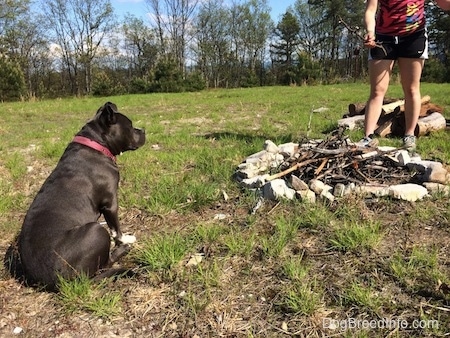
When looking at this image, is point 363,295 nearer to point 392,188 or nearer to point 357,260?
point 357,260

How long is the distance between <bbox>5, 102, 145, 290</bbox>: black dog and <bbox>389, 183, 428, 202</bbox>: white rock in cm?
218

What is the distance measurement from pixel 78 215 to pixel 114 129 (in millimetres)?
1030

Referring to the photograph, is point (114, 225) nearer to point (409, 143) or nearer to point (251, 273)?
point (251, 273)

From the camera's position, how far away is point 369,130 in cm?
432

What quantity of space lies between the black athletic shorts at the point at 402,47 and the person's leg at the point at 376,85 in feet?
0.25

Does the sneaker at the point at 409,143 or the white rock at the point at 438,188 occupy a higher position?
the sneaker at the point at 409,143

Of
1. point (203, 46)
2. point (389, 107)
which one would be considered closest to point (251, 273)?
point (389, 107)

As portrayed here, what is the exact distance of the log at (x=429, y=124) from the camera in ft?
17.9

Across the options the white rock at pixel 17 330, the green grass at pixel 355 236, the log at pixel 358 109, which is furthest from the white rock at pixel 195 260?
the log at pixel 358 109

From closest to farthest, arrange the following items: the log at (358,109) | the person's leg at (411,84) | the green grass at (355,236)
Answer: the green grass at (355,236) → the person's leg at (411,84) → the log at (358,109)

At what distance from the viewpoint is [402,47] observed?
409cm

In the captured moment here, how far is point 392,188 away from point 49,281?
268 cm

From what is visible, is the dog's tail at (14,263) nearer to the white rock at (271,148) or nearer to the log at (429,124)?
the white rock at (271,148)

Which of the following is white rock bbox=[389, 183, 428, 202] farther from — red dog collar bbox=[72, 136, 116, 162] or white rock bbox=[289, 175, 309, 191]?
red dog collar bbox=[72, 136, 116, 162]
